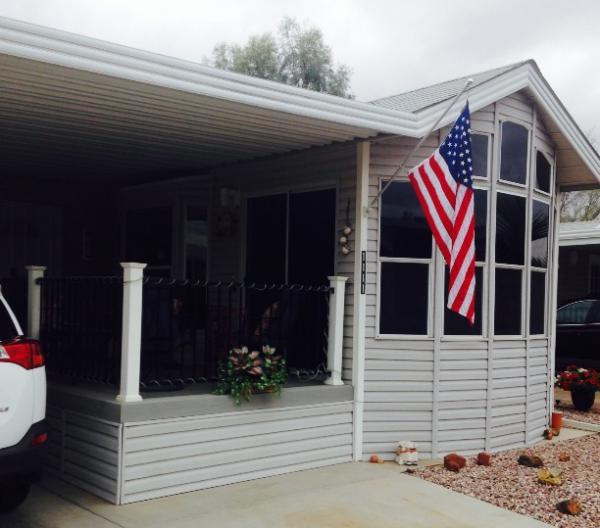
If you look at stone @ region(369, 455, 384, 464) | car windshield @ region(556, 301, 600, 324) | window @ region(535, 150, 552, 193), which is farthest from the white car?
car windshield @ region(556, 301, 600, 324)

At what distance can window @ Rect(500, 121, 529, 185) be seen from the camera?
704cm

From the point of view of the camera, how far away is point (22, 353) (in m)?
4.22

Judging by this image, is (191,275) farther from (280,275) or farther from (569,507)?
(569,507)

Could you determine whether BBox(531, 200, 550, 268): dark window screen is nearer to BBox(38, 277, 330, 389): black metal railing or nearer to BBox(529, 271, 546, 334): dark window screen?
BBox(529, 271, 546, 334): dark window screen

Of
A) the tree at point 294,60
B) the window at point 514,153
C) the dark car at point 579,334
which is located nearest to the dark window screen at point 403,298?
the window at point 514,153

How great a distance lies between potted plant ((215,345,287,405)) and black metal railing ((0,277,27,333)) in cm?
202

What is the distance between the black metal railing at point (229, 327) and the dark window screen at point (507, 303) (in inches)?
68.3

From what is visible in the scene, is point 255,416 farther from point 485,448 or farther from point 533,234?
point 533,234

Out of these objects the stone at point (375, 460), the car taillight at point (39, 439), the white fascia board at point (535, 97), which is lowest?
the stone at point (375, 460)

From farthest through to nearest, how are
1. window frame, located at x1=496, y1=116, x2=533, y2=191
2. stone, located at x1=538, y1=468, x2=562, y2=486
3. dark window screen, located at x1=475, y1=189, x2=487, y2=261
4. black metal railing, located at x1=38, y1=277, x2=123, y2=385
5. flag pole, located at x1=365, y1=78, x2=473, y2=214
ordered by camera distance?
window frame, located at x1=496, y1=116, x2=533, y2=191 → dark window screen, located at x1=475, y1=189, x2=487, y2=261 → flag pole, located at x1=365, y1=78, x2=473, y2=214 → stone, located at x1=538, y1=468, x2=562, y2=486 → black metal railing, located at x1=38, y1=277, x2=123, y2=385

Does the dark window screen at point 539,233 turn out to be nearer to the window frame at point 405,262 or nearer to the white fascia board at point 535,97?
the white fascia board at point 535,97

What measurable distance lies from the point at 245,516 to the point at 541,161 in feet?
16.1

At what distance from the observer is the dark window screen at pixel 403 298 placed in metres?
6.48

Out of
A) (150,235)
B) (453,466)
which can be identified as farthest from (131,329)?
(150,235)
